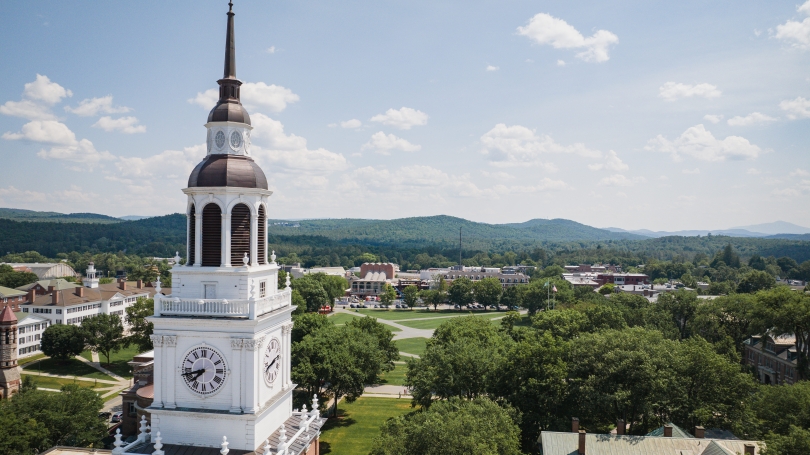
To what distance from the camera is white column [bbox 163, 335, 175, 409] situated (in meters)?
21.3

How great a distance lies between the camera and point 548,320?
6291 cm

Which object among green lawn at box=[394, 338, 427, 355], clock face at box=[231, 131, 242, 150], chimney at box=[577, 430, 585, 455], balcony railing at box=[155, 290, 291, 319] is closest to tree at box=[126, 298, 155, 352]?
green lawn at box=[394, 338, 427, 355]

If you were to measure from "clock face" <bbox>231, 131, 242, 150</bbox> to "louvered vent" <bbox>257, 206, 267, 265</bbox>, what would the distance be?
285 centimetres

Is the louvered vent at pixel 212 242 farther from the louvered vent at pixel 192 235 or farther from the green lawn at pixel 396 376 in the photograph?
the green lawn at pixel 396 376

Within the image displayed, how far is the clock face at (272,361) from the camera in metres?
22.3

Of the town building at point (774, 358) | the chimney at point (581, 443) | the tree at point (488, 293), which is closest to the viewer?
the chimney at point (581, 443)

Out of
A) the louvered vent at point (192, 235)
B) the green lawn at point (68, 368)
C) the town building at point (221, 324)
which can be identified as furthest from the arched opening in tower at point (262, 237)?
the green lawn at point (68, 368)

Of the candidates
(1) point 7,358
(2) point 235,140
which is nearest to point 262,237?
(2) point 235,140

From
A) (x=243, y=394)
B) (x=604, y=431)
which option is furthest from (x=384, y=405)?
(x=243, y=394)

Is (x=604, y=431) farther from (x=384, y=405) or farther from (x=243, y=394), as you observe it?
(x=243, y=394)

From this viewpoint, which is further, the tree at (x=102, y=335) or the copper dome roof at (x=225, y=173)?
the tree at (x=102, y=335)

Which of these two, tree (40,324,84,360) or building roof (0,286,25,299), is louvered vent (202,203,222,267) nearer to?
tree (40,324,84,360)

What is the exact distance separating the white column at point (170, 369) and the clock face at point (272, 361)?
342 cm

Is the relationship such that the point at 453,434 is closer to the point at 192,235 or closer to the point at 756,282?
the point at 192,235
